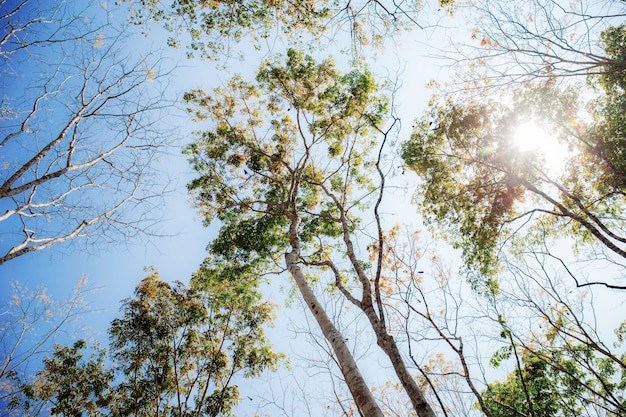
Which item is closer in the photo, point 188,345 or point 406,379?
point 406,379

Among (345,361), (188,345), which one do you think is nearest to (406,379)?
(345,361)

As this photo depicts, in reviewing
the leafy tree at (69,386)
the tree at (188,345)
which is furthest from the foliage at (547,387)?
the leafy tree at (69,386)

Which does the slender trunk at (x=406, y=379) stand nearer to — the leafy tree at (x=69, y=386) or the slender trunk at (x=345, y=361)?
the slender trunk at (x=345, y=361)

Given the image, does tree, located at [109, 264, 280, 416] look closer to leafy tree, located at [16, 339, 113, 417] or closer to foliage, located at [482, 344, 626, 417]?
leafy tree, located at [16, 339, 113, 417]

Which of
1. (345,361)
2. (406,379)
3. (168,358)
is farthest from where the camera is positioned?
(168,358)

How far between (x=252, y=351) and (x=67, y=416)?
24.2 ft

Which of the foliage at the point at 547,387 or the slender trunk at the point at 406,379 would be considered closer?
the slender trunk at the point at 406,379

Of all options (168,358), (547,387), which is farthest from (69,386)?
(547,387)

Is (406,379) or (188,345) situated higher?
(188,345)

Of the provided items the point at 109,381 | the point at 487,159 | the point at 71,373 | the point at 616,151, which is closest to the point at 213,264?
the point at 109,381

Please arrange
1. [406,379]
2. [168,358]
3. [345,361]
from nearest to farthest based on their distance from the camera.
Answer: [406,379]
[345,361]
[168,358]

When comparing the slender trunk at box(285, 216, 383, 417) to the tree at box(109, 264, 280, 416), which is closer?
the slender trunk at box(285, 216, 383, 417)

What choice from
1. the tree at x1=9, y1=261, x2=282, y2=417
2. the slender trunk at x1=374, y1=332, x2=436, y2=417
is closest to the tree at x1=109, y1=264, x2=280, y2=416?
the tree at x1=9, y1=261, x2=282, y2=417

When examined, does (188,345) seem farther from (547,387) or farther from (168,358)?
(547,387)
